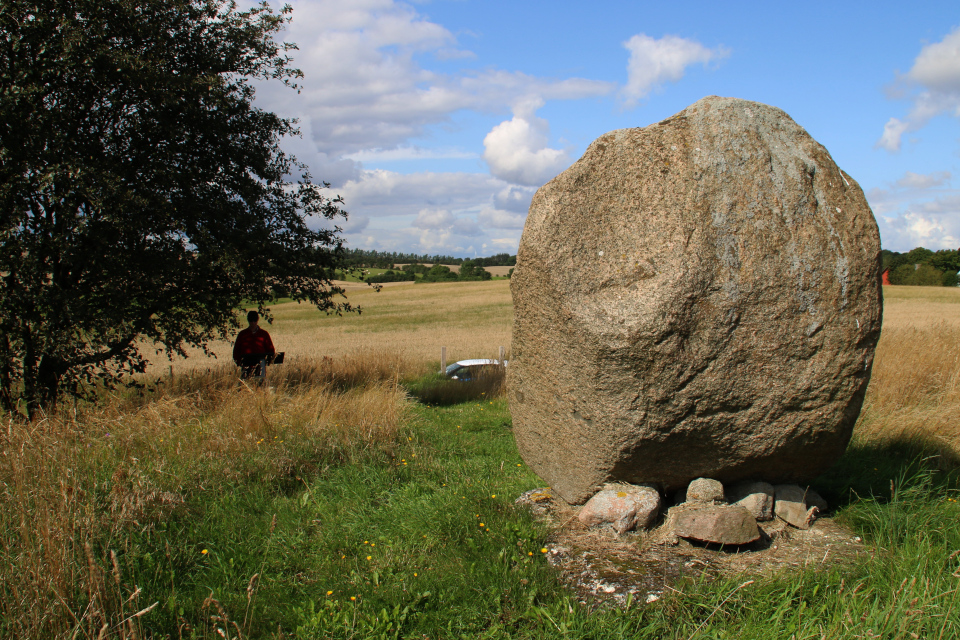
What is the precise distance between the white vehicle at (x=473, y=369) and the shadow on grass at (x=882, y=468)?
6.75m

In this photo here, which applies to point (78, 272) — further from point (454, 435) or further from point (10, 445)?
point (454, 435)

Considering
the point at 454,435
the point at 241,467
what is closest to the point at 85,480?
the point at 241,467

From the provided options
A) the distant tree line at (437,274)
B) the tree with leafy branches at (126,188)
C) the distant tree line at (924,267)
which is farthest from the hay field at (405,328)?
the distant tree line at (924,267)

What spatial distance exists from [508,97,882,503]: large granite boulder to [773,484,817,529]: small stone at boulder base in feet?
0.57

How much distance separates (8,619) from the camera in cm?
258

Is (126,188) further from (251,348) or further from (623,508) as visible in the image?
(623,508)

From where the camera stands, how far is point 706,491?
12.6 ft

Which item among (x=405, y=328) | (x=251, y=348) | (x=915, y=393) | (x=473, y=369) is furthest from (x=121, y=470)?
(x=405, y=328)

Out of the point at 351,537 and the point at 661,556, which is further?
the point at 351,537

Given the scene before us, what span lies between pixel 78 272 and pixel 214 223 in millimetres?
1577

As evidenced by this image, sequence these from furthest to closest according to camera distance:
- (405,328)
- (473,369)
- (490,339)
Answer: (405,328) < (490,339) < (473,369)

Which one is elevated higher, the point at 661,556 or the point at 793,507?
the point at 793,507

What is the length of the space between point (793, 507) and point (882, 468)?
60.8 inches

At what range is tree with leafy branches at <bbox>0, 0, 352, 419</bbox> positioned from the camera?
6238 mm
